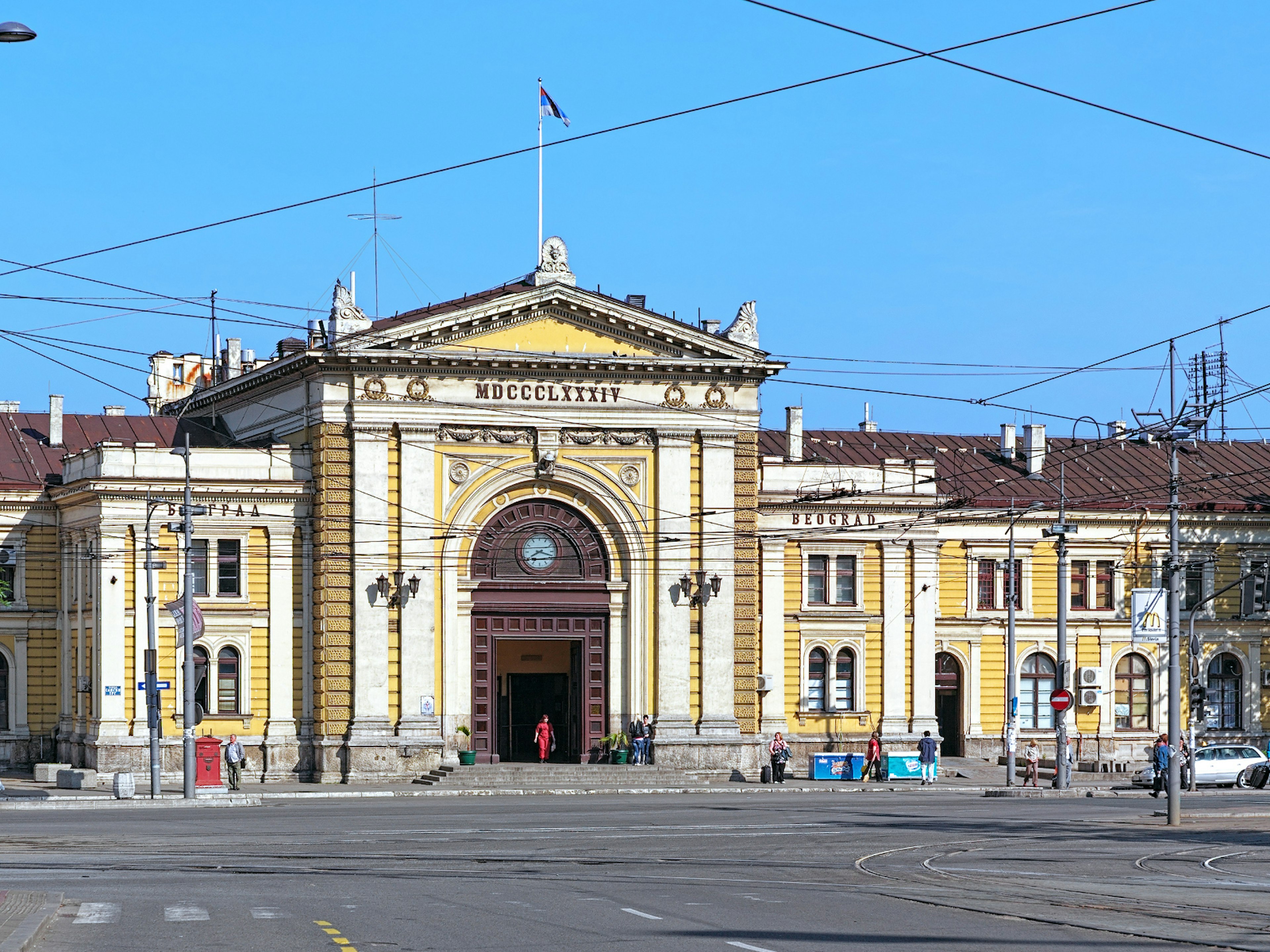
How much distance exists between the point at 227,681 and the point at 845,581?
20.5m

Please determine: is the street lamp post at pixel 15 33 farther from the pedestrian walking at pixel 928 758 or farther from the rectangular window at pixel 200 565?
the pedestrian walking at pixel 928 758

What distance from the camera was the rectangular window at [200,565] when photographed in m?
57.8

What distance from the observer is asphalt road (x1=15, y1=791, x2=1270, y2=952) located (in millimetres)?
19891

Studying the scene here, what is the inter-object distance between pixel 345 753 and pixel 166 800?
9.28m

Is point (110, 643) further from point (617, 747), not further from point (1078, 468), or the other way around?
point (1078, 468)

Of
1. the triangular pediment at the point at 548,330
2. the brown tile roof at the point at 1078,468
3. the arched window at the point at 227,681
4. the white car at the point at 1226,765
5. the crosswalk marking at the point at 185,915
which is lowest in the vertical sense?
the white car at the point at 1226,765

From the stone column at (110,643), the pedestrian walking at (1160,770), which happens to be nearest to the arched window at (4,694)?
the stone column at (110,643)

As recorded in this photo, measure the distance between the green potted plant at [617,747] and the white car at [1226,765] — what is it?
15917mm

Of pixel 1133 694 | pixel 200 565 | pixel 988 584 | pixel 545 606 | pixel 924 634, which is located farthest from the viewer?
pixel 1133 694

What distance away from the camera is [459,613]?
194 feet

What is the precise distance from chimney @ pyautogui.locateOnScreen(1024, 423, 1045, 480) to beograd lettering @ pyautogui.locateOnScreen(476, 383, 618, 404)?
2084cm

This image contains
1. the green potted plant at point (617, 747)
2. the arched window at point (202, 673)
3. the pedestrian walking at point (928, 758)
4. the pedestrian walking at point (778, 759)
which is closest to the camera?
the arched window at point (202, 673)

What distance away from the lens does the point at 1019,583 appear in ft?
229

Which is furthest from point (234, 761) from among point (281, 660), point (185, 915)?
point (185, 915)
